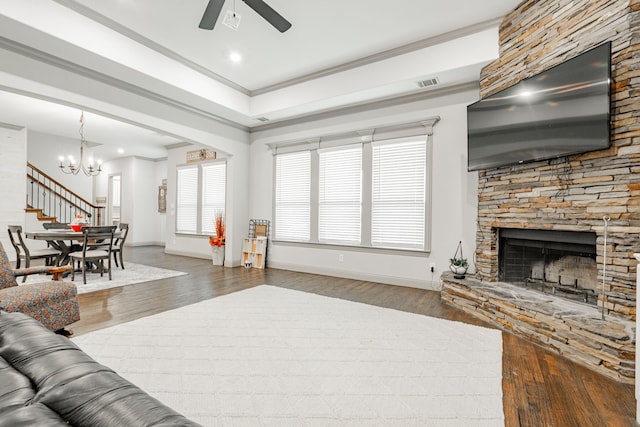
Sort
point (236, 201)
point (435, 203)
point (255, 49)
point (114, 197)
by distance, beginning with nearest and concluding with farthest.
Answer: point (255, 49) < point (435, 203) < point (236, 201) < point (114, 197)

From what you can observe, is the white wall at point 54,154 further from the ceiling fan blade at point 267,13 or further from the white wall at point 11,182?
the ceiling fan blade at point 267,13

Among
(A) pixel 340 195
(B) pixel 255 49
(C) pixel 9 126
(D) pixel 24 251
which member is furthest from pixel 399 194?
(C) pixel 9 126

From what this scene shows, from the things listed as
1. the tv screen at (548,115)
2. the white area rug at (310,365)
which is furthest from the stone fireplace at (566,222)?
the white area rug at (310,365)

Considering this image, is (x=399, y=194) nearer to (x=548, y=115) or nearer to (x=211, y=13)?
(x=548, y=115)

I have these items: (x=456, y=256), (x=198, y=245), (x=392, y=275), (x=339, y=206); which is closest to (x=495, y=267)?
(x=456, y=256)

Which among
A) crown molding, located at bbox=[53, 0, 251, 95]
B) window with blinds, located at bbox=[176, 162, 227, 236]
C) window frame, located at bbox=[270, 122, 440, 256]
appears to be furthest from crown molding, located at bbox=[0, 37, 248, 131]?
window with blinds, located at bbox=[176, 162, 227, 236]

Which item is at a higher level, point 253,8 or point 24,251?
point 253,8

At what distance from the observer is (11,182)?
6.91 m

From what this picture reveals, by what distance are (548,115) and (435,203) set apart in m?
1.87

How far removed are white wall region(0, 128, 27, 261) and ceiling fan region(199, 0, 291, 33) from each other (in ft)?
22.7

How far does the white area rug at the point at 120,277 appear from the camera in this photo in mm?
4676

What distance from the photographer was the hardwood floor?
6.15 feet

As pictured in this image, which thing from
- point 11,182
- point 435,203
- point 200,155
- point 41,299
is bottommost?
point 41,299

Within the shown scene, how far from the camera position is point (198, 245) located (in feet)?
25.5
